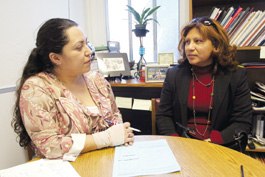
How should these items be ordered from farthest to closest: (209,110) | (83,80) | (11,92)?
(11,92) < (209,110) < (83,80)

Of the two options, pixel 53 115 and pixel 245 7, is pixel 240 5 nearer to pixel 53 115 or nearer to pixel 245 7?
pixel 245 7

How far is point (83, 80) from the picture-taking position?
3.87ft

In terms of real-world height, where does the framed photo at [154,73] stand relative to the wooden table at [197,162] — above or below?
above

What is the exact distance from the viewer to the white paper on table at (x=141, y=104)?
169 cm

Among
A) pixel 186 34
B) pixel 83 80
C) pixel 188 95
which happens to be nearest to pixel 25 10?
pixel 83 80

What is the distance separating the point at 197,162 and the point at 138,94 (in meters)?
1.03

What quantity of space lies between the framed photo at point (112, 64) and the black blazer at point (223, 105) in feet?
2.07

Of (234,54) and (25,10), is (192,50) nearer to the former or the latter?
(234,54)

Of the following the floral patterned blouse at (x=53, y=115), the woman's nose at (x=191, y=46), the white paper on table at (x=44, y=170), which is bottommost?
the white paper on table at (x=44, y=170)

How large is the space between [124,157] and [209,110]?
0.76 m

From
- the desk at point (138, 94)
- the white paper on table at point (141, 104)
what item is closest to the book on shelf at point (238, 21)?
the desk at point (138, 94)

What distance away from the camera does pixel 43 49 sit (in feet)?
3.30

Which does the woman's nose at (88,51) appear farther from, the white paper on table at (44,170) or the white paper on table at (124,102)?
the white paper on table at (124,102)

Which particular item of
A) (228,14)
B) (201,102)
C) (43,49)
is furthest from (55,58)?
(228,14)
